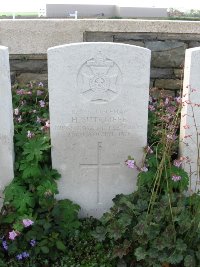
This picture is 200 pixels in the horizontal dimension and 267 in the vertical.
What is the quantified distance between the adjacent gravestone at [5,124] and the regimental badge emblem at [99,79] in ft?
1.64

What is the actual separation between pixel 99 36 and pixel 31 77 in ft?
2.63

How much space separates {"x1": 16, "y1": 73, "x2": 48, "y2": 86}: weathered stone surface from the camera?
4.12 m

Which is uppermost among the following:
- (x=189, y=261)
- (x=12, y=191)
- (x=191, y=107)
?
(x=191, y=107)

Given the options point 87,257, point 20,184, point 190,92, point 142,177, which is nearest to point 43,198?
point 20,184

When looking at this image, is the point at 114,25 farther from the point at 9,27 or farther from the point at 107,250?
the point at 107,250

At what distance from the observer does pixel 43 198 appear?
281 centimetres

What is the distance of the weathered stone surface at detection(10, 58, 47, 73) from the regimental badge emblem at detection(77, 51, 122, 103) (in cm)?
133

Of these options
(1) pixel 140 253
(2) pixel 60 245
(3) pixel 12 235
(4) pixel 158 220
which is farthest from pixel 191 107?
(3) pixel 12 235

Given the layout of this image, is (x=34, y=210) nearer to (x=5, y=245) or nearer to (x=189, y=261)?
(x=5, y=245)

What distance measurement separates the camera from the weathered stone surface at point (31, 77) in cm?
412

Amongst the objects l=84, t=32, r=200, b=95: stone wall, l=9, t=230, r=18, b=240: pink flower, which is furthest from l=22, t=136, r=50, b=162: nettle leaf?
l=84, t=32, r=200, b=95: stone wall

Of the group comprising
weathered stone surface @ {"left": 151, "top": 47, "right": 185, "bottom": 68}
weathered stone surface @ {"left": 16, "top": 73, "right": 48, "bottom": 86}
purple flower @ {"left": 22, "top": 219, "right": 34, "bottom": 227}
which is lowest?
purple flower @ {"left": 22, "top": 219, "right": 34, "bottom": 227}

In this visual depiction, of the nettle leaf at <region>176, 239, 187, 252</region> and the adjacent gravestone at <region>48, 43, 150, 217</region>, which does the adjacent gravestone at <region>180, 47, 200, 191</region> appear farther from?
the nettle leaf at <region>176, 239, 187, 252</region>

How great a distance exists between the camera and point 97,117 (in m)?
2.93
